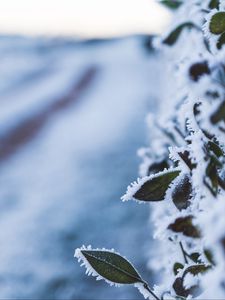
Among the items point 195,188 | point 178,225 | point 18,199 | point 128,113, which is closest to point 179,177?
point 195,188

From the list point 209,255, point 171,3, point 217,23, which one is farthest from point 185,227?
point 171,3

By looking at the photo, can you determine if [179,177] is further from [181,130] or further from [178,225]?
[181,130]

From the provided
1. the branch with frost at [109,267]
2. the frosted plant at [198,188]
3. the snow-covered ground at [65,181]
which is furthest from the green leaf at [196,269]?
the snow-covered ground at [65,181]

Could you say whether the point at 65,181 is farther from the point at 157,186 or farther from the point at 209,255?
the point at 209,255

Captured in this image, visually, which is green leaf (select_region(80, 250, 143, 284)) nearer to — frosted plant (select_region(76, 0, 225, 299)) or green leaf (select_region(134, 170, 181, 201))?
frosted plant (select_region(76, 0, 225, 299))

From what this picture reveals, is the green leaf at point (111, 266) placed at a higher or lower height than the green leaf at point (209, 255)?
higher

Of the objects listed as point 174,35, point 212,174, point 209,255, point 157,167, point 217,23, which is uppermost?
point 174,35

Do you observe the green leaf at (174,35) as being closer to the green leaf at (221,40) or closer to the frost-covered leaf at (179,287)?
the green leaf at (221,40)
